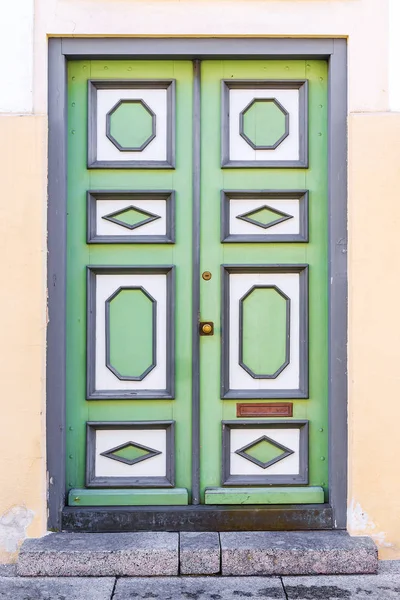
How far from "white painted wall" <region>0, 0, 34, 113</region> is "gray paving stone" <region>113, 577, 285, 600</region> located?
8.77 ft

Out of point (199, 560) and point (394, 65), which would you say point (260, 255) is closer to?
point (394, 65)

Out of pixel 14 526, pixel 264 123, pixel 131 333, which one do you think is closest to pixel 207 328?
pixel 131 333

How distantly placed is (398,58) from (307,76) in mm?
522

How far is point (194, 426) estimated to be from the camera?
394 cm

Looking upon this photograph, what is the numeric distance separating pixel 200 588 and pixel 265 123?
2648mm

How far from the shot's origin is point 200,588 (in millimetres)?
3479

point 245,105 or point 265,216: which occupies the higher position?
point 245,105

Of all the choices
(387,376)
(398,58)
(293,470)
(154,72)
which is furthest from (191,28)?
(293,470)

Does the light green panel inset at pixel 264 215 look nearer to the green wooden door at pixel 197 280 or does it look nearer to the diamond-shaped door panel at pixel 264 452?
the green wooden door at pixel 197 280

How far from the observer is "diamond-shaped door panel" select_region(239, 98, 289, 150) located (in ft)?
13.0

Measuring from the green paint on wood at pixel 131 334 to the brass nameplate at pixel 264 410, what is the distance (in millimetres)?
612

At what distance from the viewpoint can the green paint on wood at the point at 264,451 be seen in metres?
3.97

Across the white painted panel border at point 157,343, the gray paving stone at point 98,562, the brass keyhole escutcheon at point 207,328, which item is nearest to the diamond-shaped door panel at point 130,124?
the white painted panel border at point 157,343

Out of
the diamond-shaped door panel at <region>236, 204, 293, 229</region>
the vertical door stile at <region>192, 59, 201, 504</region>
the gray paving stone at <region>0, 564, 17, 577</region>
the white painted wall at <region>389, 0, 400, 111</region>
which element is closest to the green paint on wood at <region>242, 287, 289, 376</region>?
the vertical door stile at <region>192, 59, 201, 504</region>
